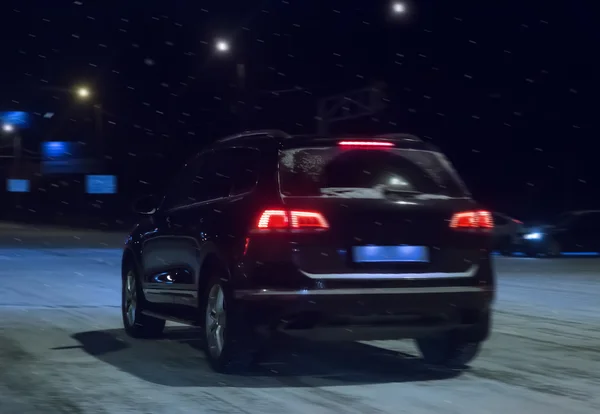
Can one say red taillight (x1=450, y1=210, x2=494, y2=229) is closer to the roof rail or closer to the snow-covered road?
the snow-covered road

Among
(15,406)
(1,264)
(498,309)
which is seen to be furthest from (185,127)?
(15,406)

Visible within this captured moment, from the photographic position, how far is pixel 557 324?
39.0ft

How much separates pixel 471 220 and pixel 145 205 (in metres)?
3.47

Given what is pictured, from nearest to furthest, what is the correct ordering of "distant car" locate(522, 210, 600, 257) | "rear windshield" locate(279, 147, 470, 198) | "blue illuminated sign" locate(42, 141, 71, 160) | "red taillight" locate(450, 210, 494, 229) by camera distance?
"rear windshield" locate(279, 147, 470, 198) < "red taillight" locate(450, 210, 494, 229) < "distant car" locate(522, 210, 600, 257) < "blue illuminated sign" locate(42, 141, 71, 160)

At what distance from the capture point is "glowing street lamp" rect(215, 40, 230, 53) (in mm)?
35906

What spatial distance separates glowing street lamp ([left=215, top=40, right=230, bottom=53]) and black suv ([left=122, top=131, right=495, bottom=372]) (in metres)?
27.6

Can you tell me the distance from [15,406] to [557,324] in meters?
6.76

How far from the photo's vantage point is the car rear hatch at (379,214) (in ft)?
25.1

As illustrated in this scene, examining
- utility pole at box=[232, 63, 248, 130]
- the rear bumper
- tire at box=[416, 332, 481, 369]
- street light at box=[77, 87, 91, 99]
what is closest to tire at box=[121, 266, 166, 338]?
tire at box=[416, 332, 481, 369]

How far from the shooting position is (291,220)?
25.1ft

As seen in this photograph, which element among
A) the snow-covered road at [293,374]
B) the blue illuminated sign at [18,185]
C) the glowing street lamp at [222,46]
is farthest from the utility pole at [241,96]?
the blue illuminated sign at [18,185]

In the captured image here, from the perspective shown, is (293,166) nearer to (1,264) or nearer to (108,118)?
(1,264)

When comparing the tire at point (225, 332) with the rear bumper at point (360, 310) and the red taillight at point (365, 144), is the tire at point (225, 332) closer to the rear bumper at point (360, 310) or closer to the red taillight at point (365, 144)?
the rear bumper at point (360, 310)

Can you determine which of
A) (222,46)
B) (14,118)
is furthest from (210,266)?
(14,118)
